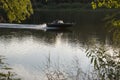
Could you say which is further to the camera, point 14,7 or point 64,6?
point 64,6

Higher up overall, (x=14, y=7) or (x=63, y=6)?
(x=63, y=6)

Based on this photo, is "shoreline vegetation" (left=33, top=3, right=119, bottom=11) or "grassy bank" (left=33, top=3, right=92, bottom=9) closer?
"shoreline vegetation" (left=33, top=3, right=119, bottom=11)

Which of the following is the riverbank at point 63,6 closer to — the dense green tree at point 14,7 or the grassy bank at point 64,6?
the grassy bank at point 64,6

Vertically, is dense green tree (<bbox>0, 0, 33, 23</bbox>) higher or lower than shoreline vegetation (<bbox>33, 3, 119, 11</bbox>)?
lower

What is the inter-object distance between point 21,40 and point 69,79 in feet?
63.8

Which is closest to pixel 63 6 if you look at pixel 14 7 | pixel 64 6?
pixel 64 6

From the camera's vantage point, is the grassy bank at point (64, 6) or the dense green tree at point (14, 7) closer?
the dense green tree at point (14, 7)

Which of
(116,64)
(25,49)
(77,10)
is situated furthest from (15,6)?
(77,10)

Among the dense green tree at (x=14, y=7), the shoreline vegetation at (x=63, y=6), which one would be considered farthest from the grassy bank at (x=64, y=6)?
the dense green tree at (x=14, y=7)

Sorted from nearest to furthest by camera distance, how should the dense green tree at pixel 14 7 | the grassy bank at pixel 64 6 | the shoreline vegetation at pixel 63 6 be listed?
the dense green tree at pixel 14 7 < the shoreline vegetation at pixel 63 6 < the grassy bank at pixel 64 6

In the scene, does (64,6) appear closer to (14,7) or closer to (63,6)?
(63,6)

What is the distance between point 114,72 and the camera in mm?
8039

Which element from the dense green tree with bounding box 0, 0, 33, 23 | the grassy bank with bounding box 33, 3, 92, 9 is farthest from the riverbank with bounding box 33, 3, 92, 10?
the dense green tree with bounding box 0, 0, 33, 23

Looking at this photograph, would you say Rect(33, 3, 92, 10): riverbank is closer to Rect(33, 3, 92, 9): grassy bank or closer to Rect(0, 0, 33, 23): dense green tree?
Rect(33, 3, 92, 9): grassy bank
